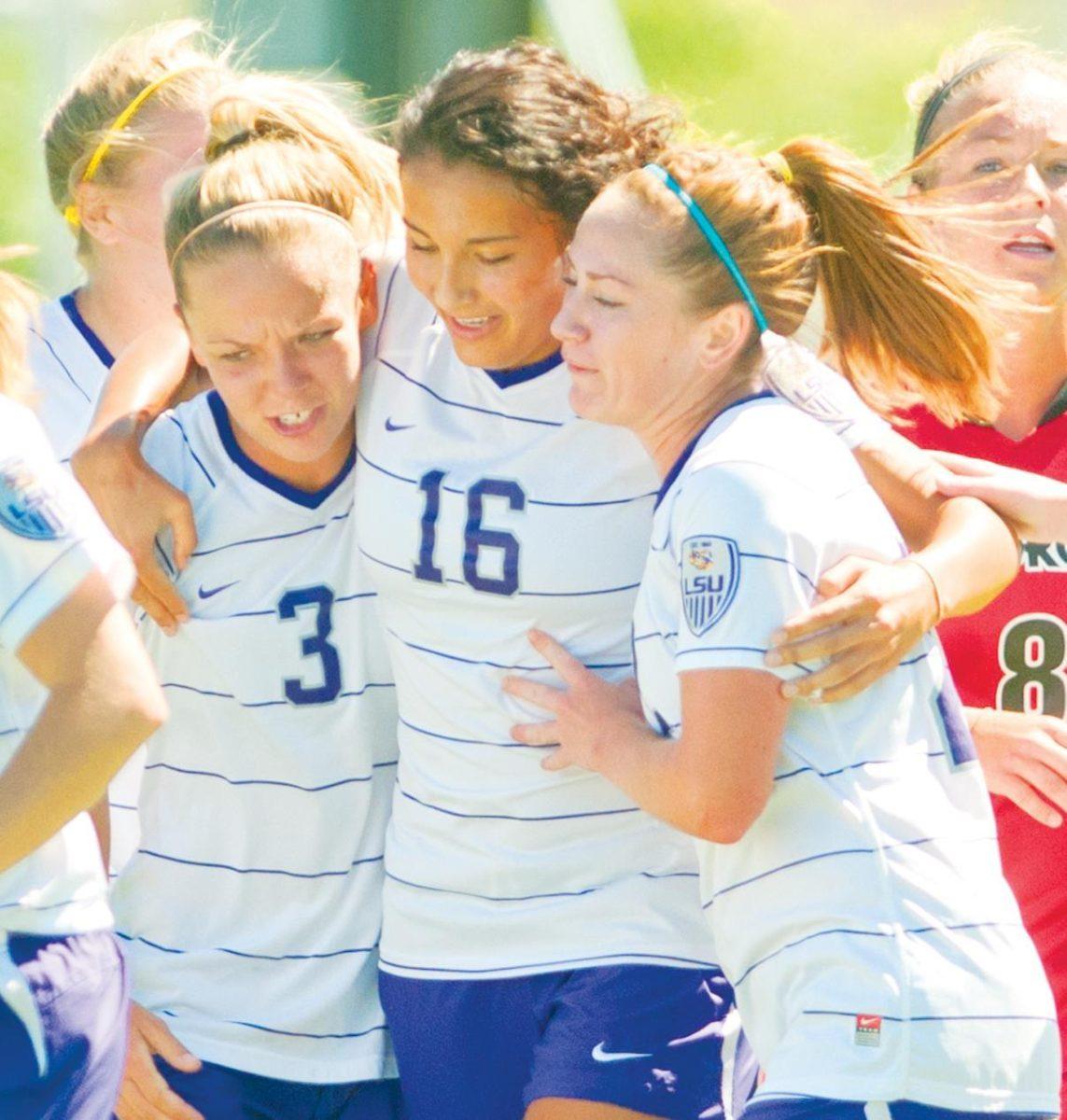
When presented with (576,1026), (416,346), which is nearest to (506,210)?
(416,346)

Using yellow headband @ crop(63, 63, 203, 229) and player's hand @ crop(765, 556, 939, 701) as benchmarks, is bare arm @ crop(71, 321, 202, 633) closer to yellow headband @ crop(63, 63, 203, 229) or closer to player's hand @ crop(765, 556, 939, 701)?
yellow headband @ crop(63, 63, 203, 229)

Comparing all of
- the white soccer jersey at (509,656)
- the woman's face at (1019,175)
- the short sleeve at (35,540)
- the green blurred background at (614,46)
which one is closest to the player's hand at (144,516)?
the white soccer jersey at (509,656)

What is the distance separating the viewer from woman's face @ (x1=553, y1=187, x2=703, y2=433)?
86.6 inches

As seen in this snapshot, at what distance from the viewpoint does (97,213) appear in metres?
3.16

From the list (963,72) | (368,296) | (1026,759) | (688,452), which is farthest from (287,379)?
(963,72)

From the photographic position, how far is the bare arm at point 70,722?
1.87 m

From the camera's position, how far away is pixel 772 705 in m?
1.97

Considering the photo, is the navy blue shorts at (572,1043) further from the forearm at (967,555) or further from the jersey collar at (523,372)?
the jersey collar at (523,372)

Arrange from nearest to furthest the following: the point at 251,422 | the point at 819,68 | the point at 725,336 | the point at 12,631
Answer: the point at 12,631, the point at 725,336, the point at 251,422, the point at 819,68

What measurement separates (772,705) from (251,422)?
0.82 metres

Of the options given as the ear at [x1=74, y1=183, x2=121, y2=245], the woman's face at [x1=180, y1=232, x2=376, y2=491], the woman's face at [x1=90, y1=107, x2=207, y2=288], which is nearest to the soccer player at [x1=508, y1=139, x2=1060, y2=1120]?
the woman's face at [x1=180, y1=232, x2=376, y2=491]

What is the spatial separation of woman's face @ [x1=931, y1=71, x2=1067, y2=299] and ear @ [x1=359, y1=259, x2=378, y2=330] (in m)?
0.85

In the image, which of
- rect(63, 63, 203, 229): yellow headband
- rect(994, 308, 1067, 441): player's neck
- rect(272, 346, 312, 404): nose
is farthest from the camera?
rect(63, 63, 203, 229): yellow headband

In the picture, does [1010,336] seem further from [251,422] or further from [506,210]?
[251,422]
